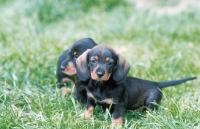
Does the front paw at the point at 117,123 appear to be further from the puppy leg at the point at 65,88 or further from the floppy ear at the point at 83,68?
the puppy leg at the point at 65,88

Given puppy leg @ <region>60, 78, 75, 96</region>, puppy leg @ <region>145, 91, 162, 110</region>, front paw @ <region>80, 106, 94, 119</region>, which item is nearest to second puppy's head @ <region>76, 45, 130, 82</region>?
front paw @ <region>80, 106, 94, 119</region>

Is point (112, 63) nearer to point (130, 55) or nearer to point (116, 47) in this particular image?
point (130, 55)

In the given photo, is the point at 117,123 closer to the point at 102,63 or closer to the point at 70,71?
the point at 102,63

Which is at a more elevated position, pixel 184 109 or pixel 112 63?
pixel 112 63

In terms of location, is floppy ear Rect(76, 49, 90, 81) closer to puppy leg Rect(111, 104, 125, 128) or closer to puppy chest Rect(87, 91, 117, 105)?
puppy chest Rect(87, 91, 117, 105)

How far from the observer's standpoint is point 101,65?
415 cm

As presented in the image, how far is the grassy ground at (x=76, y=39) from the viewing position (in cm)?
428

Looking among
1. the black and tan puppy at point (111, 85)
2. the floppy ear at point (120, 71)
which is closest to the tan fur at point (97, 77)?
the black and tan puppy at point (111, 85)

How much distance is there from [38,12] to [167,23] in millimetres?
2339

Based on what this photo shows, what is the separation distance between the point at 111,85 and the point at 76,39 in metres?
2.96

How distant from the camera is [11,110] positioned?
4414 mm

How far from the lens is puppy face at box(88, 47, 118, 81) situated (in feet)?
13.5

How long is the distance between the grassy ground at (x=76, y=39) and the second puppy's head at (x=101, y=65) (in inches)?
14.7

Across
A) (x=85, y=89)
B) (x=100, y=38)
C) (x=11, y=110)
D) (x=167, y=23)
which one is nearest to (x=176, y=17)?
(x=167, y=23)
